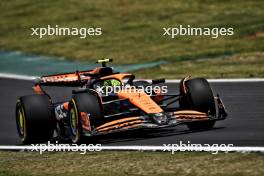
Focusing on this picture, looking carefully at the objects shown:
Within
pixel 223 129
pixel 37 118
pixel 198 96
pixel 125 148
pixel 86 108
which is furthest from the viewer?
pixel 223 129

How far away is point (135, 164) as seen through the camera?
1280 centimetres

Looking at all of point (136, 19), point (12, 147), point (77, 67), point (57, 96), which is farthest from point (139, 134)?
point (136, 19)

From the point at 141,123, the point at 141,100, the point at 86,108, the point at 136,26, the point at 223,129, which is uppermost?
the point at 136,26

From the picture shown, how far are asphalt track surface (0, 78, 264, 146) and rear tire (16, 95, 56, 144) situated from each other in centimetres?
74

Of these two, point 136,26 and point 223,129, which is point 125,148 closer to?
point 223,129

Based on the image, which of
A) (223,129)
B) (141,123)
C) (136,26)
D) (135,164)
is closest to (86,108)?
(141,123)

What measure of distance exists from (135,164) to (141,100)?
245cm

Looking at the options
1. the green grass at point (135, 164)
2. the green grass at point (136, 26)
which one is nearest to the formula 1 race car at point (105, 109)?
the green grass at point (135, 164)

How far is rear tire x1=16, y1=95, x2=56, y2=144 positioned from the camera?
15.1m

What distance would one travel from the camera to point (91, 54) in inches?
1116

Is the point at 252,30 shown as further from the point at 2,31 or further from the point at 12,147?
the point at 12,147

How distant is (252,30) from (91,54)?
16.7 ft

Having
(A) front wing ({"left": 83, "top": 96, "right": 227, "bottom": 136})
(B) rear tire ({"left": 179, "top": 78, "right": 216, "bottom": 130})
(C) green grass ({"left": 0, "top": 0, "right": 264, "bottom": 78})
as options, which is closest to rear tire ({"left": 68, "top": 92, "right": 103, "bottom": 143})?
(A) front wing ({"left": 83, "top": 96, "right": 227, "bottom": 136})

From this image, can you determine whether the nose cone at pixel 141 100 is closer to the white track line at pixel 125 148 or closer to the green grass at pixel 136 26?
the white track line at pixel 125 148
